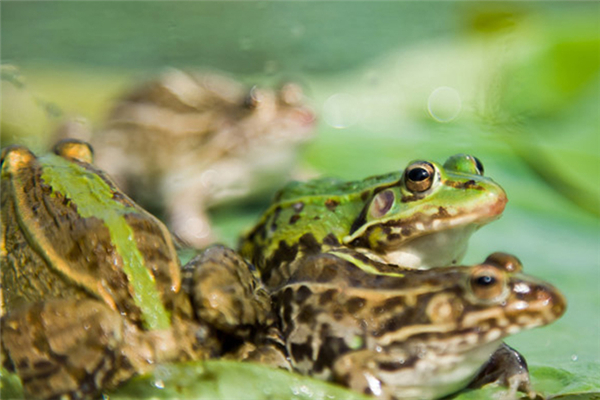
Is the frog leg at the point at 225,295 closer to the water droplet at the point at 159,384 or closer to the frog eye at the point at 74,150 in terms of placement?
the water droplet at the point at 159,384

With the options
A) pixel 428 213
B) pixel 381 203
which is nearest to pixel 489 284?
pixel 428 213

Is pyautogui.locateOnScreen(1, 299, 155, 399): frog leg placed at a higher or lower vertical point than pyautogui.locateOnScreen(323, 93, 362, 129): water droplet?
lower

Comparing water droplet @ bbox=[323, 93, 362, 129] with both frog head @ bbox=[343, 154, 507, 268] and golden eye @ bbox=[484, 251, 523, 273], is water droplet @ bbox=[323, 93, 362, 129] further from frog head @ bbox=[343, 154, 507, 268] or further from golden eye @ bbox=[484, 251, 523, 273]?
golden eye @ bbox=[484, 251, 523, 273]

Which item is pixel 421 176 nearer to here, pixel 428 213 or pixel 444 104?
pixel 428 213

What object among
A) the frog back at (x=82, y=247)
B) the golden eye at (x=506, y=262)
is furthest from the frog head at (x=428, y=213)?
the frog back at (x=82, y=247)

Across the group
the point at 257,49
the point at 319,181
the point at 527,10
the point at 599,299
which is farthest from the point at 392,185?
the point at 257,49

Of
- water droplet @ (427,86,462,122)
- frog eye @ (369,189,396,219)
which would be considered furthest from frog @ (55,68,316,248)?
frog eye @ (369,189,396,219)
